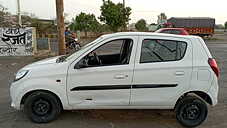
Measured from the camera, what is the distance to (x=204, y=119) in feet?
12.2

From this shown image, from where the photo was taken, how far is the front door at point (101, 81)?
3.47 m

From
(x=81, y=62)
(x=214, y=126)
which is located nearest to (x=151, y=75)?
(x=81, y=62)

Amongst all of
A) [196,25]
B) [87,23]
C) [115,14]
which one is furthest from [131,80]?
[87,23]

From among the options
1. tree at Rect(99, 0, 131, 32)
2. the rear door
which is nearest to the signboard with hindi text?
the rear door

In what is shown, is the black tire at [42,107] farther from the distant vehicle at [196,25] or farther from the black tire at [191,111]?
the distant vehicle at [196,25]

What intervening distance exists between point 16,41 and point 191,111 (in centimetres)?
1117

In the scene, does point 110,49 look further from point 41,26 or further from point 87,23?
point 87,23

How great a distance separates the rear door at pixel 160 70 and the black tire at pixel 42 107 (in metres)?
1.39

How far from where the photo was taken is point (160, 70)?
348 centimetres

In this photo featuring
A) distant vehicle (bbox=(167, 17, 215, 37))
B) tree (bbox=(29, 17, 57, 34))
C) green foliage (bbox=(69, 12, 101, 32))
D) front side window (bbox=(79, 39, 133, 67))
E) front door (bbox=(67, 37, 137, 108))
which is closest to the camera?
front door (bbox=(67, 37, 137, 108))

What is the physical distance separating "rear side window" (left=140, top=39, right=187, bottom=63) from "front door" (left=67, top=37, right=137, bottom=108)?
0.22 meters

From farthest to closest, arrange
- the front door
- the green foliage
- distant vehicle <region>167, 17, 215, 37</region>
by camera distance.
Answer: the green foliage
distant vehicle <region>167, 17, 215, 37</region>
the front door

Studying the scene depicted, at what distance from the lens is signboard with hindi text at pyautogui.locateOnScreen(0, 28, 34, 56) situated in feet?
38.9

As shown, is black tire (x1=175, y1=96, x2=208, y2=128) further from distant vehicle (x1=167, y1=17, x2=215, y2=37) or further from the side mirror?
distant vehicle (x1=167, y1=17, x2=215, y2=37)
